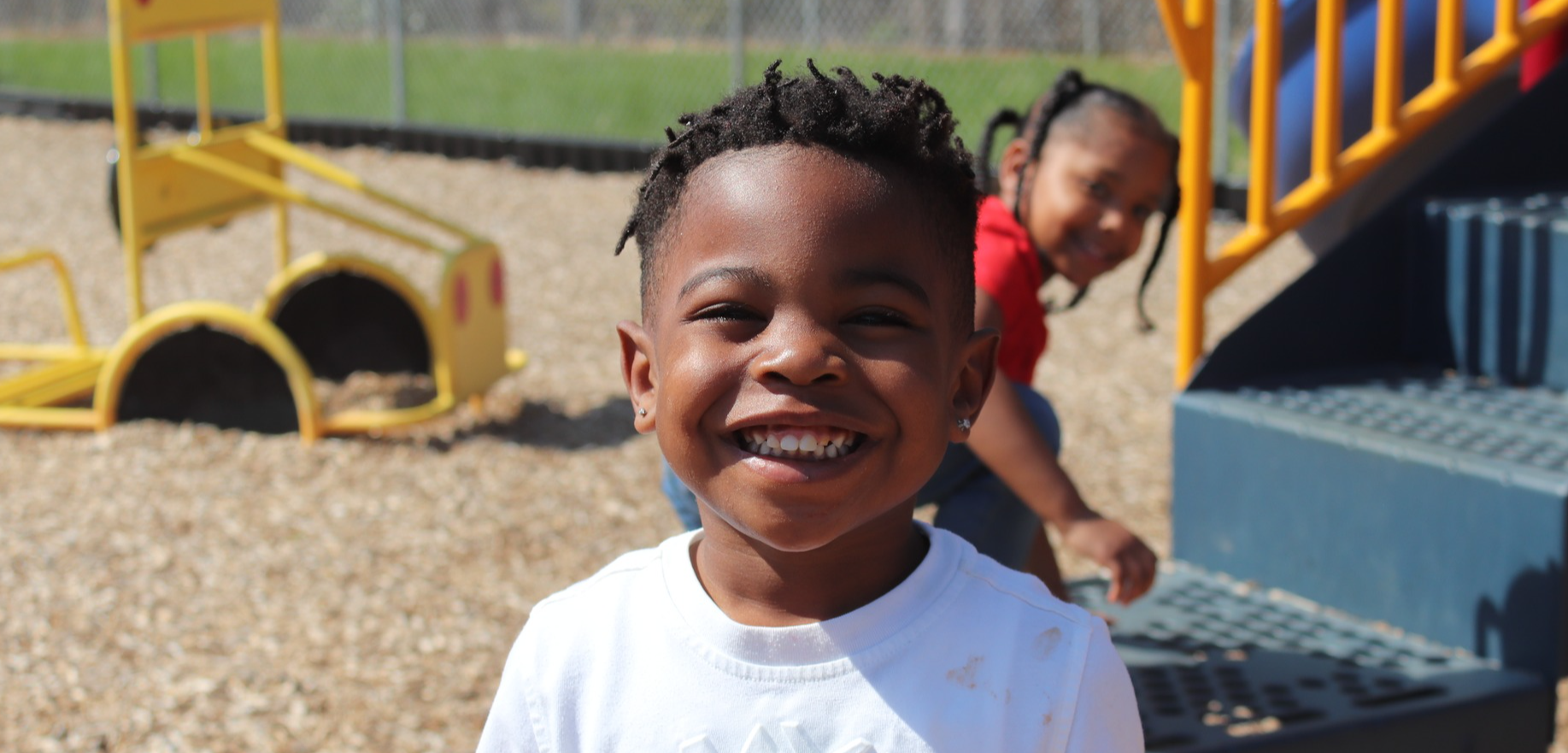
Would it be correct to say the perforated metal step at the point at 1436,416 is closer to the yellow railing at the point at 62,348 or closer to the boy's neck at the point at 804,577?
the boy's neck at the point at 804,577

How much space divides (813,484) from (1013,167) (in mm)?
1516

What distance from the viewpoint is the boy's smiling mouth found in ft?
4.53

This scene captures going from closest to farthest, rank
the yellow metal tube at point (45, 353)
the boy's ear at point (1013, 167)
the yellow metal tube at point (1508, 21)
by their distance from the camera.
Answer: the boy's ear at point (1013, 167)
the yellow metal tube at point (1508, 21)
the yellow metal tube at point (45, 353)

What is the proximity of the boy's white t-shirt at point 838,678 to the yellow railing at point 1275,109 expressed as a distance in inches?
75.3

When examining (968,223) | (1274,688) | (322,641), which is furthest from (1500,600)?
(322,641)

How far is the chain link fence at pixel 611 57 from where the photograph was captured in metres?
11.7

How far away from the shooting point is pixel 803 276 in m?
1.37

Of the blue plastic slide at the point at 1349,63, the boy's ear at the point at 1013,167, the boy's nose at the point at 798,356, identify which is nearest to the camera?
the boy's nose at the point at 798,356

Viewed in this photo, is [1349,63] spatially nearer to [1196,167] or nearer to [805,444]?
[1196,167]

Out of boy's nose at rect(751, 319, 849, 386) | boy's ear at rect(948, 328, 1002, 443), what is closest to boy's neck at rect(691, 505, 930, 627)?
boy's ear at rect(948, 328, 1002, 443)

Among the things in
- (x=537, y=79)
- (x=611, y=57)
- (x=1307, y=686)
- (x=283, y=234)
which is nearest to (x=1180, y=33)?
(x=1307, y=686)

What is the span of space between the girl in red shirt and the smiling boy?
739 millimetres

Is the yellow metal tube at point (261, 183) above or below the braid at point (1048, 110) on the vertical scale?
below

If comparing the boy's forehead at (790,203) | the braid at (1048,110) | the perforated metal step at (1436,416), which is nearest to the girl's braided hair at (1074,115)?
the braid at (1048,110)
